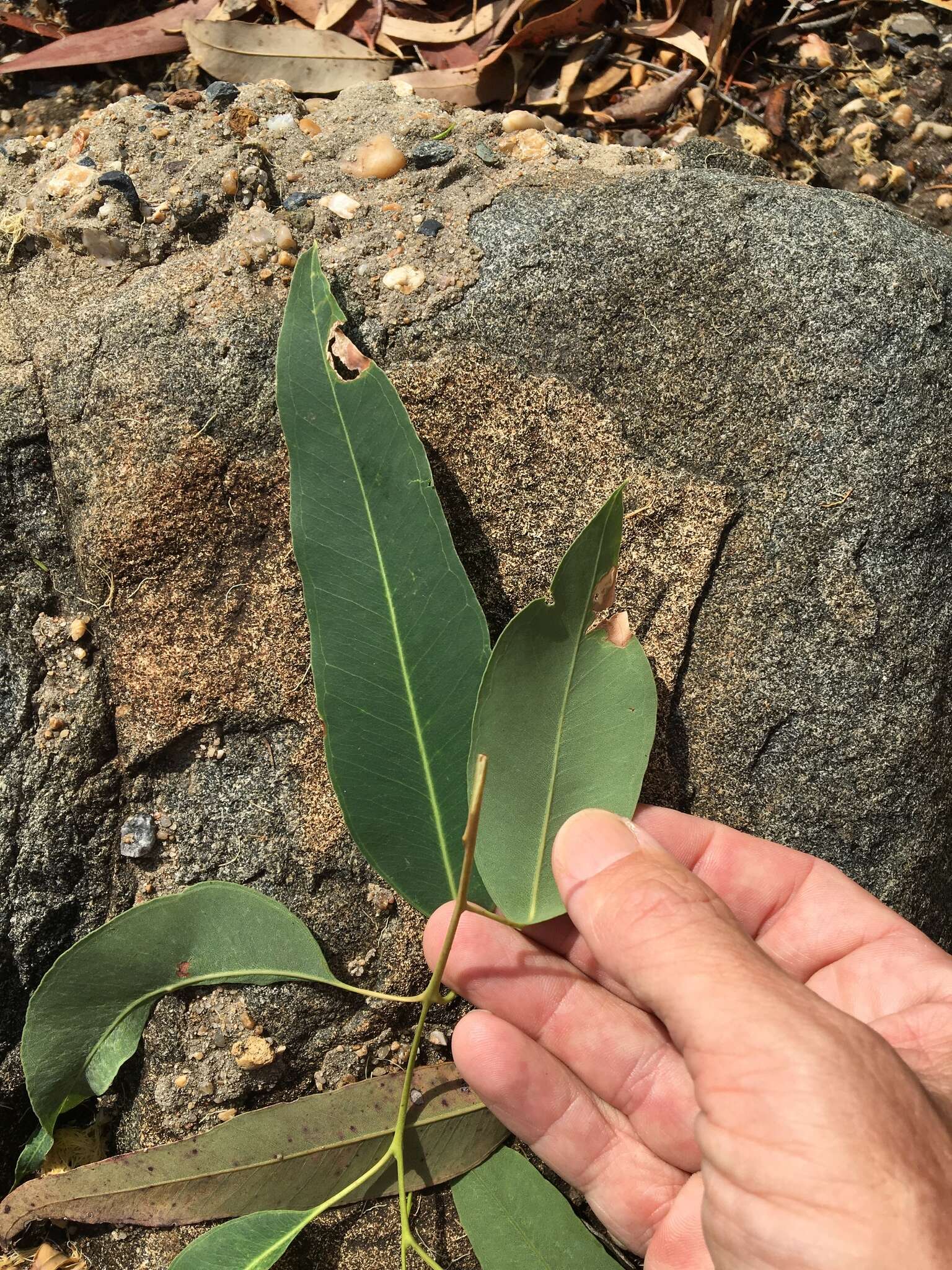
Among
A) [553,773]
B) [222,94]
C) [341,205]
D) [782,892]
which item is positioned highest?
[222,94]

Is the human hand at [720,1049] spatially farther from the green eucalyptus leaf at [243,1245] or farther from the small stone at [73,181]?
the small stone at [73,181]

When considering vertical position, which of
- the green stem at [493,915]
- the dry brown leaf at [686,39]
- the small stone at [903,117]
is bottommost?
the green stem at [493,915]

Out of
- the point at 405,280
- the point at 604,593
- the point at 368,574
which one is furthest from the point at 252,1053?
the point at 405,280

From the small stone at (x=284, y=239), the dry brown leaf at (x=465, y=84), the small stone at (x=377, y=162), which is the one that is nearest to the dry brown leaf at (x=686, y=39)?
the dry brown leaf at (x=465, y=84)

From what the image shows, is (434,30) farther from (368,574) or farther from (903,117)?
(368,574)

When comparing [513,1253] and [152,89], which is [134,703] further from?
[152,89]

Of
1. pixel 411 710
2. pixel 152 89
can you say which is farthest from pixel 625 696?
pixel 152 89
